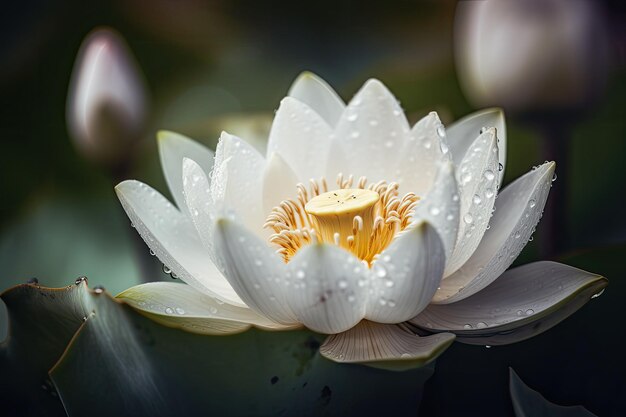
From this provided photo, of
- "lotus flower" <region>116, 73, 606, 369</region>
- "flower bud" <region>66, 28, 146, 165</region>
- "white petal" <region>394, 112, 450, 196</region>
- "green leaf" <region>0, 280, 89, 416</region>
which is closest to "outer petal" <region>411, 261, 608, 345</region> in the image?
"lotus flower" <region>116, 73, 606, 369</region>

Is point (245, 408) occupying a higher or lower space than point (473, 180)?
lower

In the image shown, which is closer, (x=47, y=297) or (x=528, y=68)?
(x=47, y=297)

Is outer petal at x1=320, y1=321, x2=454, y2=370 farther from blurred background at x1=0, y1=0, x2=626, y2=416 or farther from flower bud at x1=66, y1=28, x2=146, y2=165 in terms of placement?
flower bud at x1=66, y1=28, x2=146, y2=165

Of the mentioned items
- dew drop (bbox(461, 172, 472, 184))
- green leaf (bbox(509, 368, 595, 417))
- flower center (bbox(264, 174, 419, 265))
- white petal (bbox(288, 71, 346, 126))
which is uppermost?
white petal (bbox(288, 71, 346, 126))

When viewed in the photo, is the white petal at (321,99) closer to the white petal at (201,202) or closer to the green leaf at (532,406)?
the white petal at (201,202)

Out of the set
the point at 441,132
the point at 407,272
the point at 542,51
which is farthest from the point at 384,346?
the point at 542,51

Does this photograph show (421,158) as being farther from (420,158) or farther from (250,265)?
(250,265)

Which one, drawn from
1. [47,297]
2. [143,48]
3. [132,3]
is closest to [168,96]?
[143,48]

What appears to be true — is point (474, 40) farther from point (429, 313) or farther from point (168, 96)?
point (168, 96)
